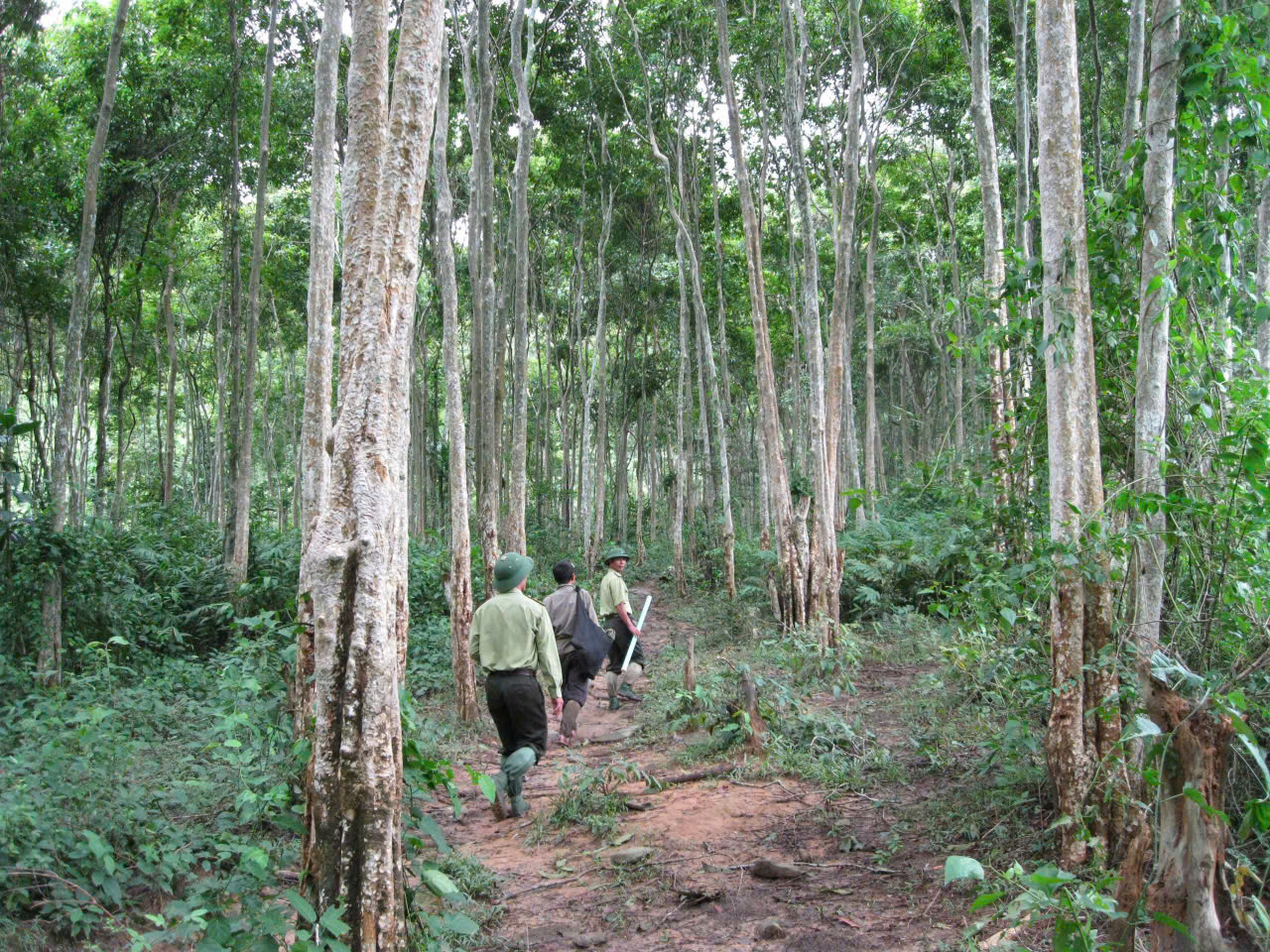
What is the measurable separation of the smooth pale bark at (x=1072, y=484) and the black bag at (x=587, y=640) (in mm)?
3974

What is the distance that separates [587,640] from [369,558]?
14.4 ft

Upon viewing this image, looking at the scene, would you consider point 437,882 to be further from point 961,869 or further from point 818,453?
point 818,453

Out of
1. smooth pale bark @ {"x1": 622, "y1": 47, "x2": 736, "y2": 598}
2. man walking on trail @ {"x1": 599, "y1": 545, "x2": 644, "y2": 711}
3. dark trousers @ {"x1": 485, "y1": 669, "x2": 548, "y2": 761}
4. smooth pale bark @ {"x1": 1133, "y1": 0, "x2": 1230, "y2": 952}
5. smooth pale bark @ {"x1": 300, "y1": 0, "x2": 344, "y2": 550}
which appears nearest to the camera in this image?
smooth pale bark @ {"x1": 1133, "y1": 0, "x2": 1230, "y2": 952}

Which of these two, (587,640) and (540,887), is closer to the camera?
(540,887)

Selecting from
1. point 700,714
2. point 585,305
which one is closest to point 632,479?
point 585,305

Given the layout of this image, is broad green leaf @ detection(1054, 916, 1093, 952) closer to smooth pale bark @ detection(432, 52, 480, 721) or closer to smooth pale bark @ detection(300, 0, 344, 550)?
smooth pale bark @ detection(300, 0, 344, 550)

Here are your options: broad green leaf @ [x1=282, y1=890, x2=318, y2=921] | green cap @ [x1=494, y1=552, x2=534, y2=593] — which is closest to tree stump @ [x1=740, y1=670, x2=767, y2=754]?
green cap @ [x1=494, y1=552, x2=534, y2=593]

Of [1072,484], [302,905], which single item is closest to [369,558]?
[302,905]

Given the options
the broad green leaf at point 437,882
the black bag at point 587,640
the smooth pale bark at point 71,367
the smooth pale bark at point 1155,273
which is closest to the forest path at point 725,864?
the broad green leaf at point 437,882

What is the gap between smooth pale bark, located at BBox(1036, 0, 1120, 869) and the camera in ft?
13.6

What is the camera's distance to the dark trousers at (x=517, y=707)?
5.76m

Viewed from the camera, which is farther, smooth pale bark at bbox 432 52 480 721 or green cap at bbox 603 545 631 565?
green cap at bbox 603 545 631 565

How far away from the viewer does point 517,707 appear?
576cm

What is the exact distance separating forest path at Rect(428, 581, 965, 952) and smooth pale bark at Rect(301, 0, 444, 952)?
120 centimetres
